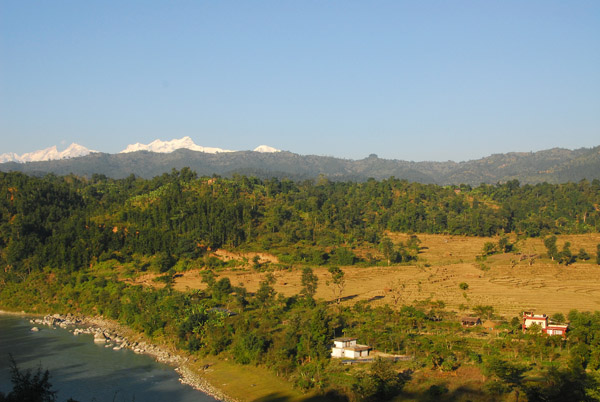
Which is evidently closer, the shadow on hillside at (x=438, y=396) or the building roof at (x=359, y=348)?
the shadow on hillside at (x=438, y=396)

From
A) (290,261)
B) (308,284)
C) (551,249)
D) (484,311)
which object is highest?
(551,249)

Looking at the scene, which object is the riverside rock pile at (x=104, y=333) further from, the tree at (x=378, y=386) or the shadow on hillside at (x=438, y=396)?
the tree at (x=378, y=386)

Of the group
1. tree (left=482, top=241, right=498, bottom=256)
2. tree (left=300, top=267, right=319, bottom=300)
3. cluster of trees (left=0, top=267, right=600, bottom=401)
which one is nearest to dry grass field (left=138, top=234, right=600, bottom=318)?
tree (left=482, top=241, right=498, bottom=256)

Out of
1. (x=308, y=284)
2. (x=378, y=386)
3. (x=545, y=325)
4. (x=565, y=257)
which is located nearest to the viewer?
Answer: (x=378, y=386)

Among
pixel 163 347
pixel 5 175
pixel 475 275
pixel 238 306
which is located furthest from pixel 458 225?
pixel 5 175

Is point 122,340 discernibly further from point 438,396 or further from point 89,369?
point 438,396

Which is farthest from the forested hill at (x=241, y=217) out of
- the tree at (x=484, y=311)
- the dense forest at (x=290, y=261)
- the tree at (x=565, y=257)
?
the tree at (x=484, y=311)

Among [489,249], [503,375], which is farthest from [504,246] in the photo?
[503,375]

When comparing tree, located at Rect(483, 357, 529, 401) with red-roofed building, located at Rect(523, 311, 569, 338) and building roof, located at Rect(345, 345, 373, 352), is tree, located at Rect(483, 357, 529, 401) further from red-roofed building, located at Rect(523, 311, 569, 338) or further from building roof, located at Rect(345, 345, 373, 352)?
red-roofed building, located at Rect(523, 311, 569, 338)

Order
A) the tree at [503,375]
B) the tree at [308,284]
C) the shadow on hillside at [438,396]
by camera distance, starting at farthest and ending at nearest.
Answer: the tree at [308,284], the shadow on hillside at [438,396], the tree at [503,375]
